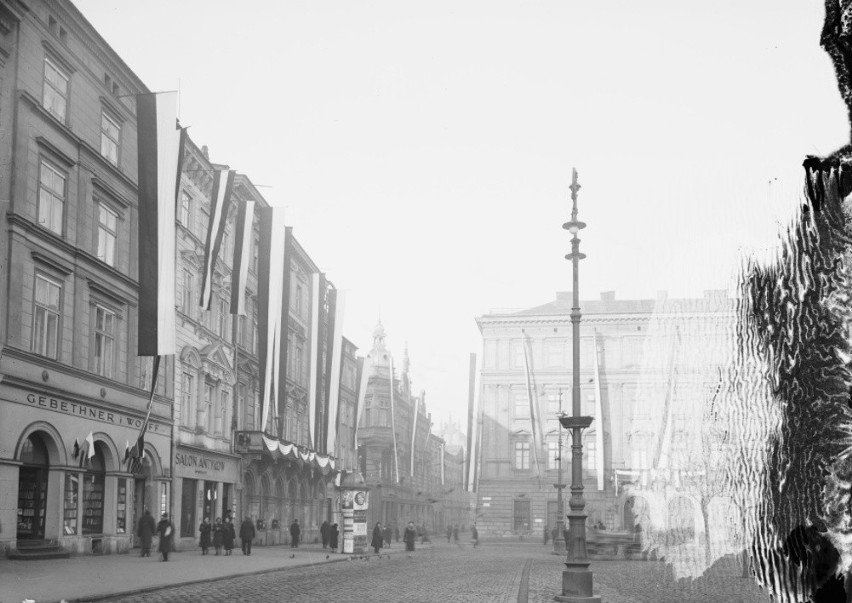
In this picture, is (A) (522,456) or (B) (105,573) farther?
(A) (522,456)

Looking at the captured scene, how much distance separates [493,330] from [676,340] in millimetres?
86683

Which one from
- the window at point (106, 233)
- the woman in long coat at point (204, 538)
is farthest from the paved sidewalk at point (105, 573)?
the window at point (106, 233)

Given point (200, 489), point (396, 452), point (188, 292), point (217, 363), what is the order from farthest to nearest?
point (396, 452)
point (217, 363)
point (188, 292)
point (200, 489)

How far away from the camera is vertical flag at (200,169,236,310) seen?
102ft

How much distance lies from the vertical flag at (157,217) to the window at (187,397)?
16085 mm

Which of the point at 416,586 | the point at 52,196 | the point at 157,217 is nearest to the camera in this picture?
the point at 416,586

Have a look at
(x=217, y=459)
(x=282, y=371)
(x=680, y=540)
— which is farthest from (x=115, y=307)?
(x=680, y=540)

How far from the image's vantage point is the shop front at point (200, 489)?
3919 centimetres

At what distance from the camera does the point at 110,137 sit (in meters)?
33.2

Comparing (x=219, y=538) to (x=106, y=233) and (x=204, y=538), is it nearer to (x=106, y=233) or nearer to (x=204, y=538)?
(x=204, y=538)

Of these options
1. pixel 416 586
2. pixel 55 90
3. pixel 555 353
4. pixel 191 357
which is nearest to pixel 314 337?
pixel 191 357

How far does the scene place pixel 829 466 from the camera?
1447 mm

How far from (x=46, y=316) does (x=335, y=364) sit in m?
18.9

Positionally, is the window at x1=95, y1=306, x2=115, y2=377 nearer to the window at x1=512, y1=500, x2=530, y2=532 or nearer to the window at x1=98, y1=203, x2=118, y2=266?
the window at x1=98, y1=203, x2=118, y2=266
